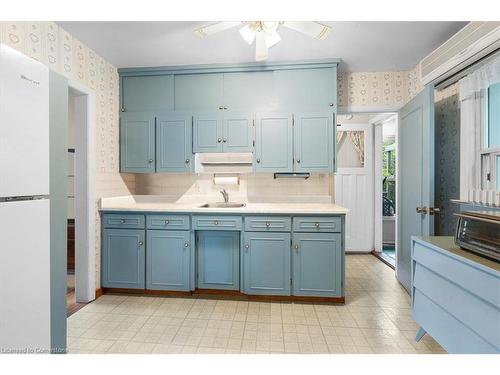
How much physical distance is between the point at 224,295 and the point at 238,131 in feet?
5.64

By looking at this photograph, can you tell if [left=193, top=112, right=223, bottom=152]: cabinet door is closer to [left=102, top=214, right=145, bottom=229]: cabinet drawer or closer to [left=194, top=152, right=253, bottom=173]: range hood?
[left=194, top=152, right=253, bottom=173]: range hood

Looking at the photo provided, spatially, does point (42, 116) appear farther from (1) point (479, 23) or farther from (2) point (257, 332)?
(1) point (479, 23)

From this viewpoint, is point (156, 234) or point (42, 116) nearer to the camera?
point (42, 116)

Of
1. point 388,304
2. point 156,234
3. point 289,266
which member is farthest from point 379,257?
point 156,234

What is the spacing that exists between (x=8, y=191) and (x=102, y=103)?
1840mm

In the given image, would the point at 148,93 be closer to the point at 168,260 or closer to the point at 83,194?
the point at 83,194

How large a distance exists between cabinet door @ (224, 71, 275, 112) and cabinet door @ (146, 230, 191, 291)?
149 cm

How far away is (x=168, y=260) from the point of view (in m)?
2.62

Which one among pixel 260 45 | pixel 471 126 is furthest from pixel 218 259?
pixel 471 126

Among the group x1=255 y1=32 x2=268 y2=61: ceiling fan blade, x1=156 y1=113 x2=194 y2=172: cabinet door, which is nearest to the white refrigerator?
x1=255 y1=32 x2=268 y2=61: ceiling fan blade

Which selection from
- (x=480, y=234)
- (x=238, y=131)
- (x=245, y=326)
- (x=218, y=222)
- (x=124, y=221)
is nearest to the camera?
(x=480, y=234)

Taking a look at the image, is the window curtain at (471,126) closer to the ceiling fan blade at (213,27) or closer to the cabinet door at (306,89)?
the cabinet door at (306,89)

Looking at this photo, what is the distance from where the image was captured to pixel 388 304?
2.48 metres

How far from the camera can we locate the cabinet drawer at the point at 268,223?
8.16 ft
